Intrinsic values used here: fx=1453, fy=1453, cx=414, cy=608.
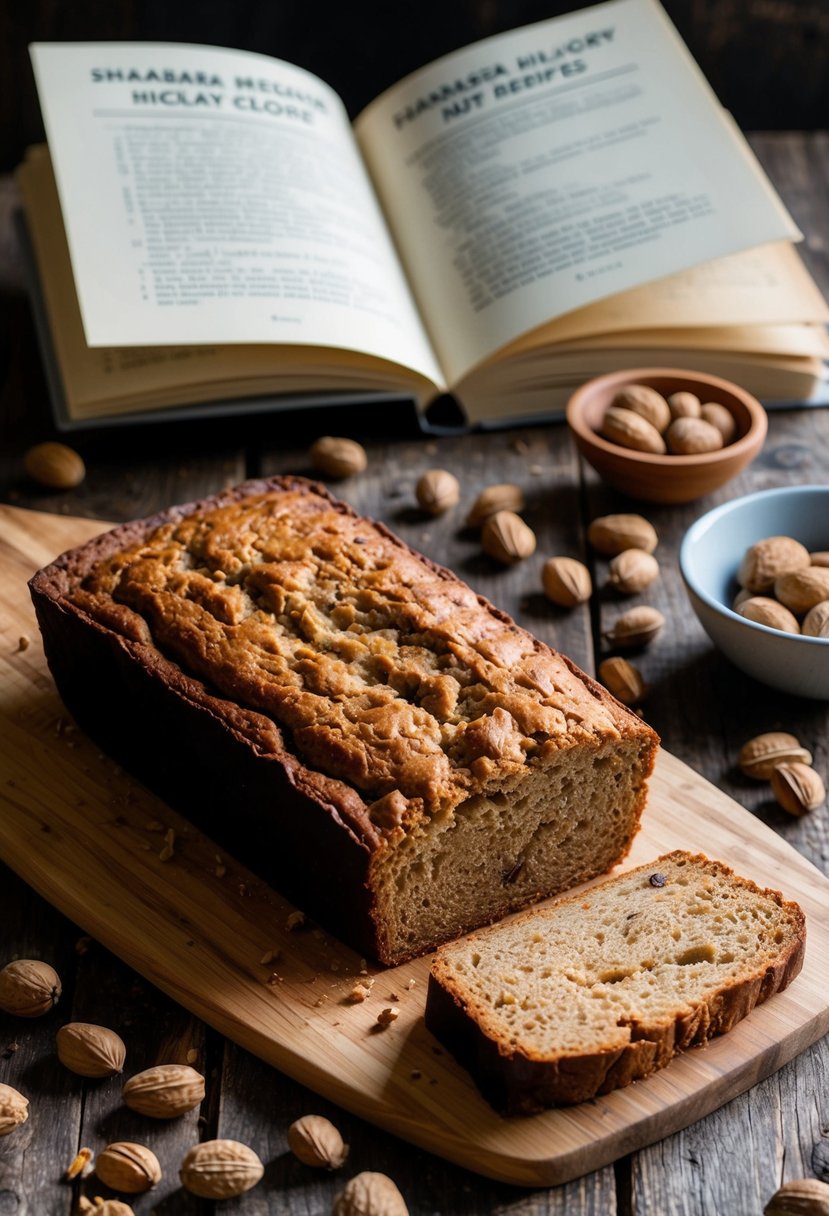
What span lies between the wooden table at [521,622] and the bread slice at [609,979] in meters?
0.14

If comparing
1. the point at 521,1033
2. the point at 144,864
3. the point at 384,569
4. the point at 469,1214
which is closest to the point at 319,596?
the point at 384,569

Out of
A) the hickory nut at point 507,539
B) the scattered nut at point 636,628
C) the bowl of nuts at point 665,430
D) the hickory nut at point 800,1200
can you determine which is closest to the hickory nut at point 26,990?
the hickory nut at point 800,1200

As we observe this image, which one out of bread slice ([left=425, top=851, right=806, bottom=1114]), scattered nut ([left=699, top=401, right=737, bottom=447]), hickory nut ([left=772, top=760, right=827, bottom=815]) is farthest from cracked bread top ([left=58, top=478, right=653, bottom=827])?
scattered nut ([left=699, top=401, right=737, bottom=447])

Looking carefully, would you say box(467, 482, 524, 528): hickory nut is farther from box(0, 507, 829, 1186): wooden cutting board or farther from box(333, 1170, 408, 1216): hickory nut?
box(333, 1170, 408, 1216): hickory nut

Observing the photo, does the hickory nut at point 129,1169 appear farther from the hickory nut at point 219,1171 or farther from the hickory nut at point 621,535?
the hickory nut at point 621,535

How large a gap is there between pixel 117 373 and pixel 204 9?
2.18 m

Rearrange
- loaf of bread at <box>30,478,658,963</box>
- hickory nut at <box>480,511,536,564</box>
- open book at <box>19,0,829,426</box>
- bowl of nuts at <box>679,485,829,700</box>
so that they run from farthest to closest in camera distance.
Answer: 1. open book at <box>19,0,829,426</box>
2. hickory nut at <box>480,511,536,564</box>
3. bowl of nuts at <box>679,485,829,700</box>
4. loaf of bread at <box>30,478,658,963</box>

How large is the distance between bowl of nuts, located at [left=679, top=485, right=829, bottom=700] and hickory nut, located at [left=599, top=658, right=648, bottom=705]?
0.17 meters

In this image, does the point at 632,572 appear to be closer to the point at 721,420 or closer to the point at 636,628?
the point at 636,628

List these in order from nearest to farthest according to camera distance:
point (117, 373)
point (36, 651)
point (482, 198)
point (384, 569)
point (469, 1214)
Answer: point (469, 1214) → point (384, 569) → point (36, 651) → point (117, 373) → point (482, 198)

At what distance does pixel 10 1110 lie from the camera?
2098mm

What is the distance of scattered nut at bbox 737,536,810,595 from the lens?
2.98 m

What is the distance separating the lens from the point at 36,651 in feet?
9.99

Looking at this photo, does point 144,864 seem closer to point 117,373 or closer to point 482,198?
point 117,373
